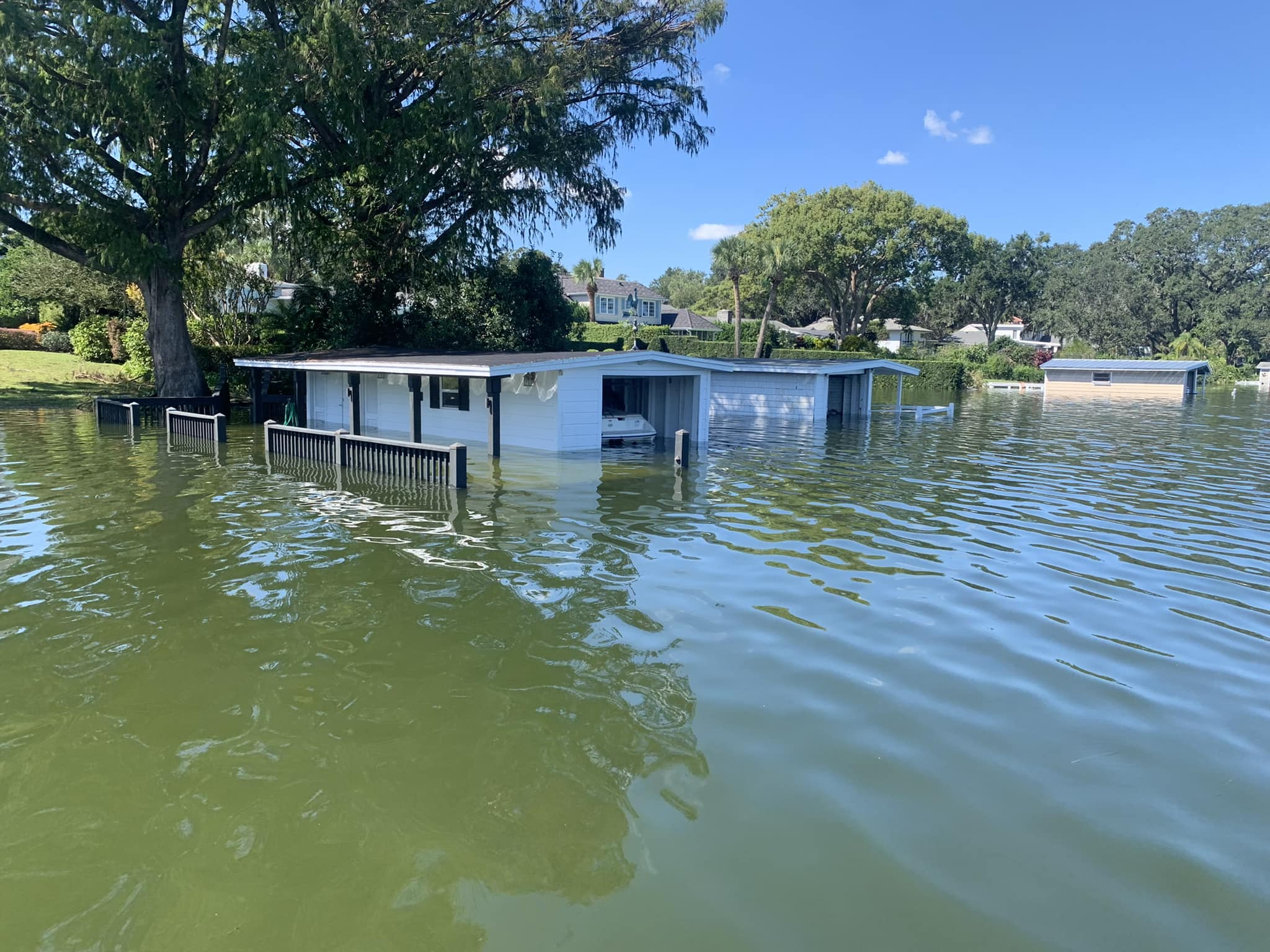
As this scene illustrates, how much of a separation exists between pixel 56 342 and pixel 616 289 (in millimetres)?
48358

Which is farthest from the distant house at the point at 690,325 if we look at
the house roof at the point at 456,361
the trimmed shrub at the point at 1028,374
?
the house roof at the point at 456,361

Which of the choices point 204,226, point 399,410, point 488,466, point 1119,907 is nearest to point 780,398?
point 399,410

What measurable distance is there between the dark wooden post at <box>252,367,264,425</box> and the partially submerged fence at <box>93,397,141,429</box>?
3.18 metres

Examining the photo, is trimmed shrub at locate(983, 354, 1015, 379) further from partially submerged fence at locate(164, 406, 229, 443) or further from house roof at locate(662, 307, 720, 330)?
partially submerged fence at locate(164, 406, 229, 443)

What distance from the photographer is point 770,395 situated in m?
32.7

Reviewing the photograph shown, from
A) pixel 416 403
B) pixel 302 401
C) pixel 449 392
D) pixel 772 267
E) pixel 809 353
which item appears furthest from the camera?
pixel 809 353

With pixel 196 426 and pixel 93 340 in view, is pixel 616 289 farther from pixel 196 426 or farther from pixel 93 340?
pixel 196 426

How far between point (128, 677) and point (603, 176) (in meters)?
26.5

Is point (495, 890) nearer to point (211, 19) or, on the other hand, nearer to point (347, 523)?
point (347, 523)

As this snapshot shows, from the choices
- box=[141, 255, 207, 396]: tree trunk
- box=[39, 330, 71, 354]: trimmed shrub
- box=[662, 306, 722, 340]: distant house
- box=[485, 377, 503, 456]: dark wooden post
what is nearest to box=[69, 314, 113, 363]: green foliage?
box=[39, 330, 71, 354]: trimmed shrub

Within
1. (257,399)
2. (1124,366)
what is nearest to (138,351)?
(257,399)

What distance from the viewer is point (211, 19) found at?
24750 mm

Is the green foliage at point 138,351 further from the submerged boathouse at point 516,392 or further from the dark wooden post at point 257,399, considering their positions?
the dark wooden post at point 257,399

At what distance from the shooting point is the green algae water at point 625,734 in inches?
164
